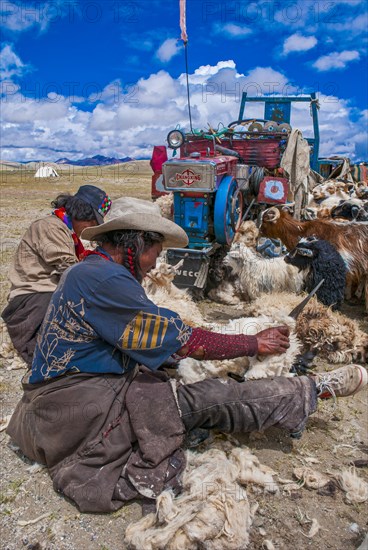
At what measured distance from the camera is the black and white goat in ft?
15.6

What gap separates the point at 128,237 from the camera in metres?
2.35

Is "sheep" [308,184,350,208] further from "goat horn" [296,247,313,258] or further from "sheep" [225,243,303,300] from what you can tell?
"goat horn" [296,247,313,258]

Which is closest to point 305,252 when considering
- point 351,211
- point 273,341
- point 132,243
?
point 273,341

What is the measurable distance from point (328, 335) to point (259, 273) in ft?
Answer: 5.14

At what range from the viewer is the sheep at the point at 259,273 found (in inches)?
195

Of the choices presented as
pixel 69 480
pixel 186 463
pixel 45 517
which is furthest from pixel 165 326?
pixel 45 517

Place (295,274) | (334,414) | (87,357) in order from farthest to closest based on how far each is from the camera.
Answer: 1. (295,274)
2. (334,414)
3. (87,357)

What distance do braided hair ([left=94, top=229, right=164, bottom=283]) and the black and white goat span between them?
2913 mm

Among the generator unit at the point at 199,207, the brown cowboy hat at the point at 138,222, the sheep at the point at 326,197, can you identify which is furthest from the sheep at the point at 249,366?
the sheep at the point at 326,197

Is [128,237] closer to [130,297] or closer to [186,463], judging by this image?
[130,297]

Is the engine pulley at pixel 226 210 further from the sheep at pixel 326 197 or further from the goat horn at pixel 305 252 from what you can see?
the sheep at pixel 326 197

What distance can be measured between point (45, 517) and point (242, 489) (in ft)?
3.44

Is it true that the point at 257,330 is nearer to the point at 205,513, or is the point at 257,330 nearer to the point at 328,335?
the point at 328,335

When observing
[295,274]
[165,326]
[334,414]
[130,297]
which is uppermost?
[130,297]
